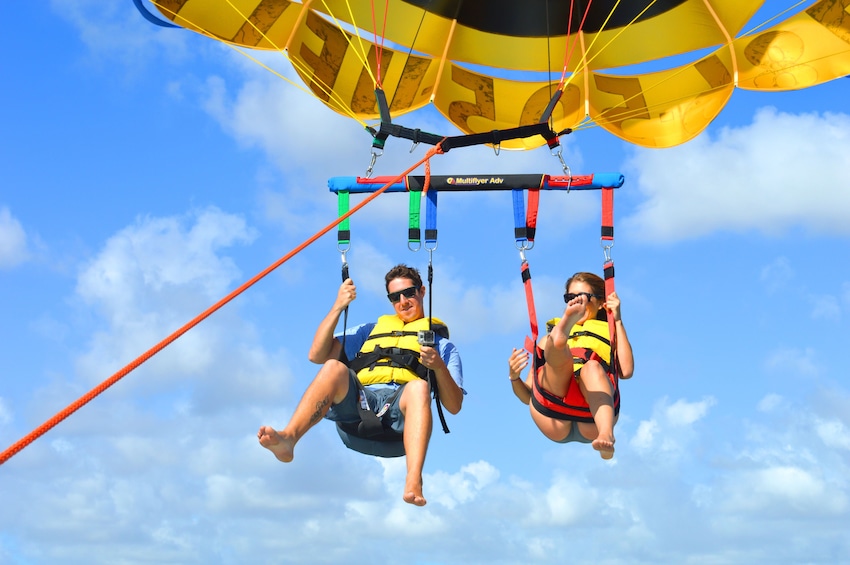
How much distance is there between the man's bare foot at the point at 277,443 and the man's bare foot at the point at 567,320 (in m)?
1.63

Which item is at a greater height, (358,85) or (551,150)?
(358,85)

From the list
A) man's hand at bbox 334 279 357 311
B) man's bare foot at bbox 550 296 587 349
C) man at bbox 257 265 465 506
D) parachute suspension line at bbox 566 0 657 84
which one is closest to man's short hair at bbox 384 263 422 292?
man at bbox 257 265 465 506

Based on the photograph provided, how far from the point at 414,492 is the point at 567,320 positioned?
1283 millimetres

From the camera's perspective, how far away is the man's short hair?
23.9 feet

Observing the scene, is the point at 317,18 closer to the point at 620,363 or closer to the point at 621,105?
the point at 621,105

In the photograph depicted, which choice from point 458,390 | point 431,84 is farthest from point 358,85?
point 458,390

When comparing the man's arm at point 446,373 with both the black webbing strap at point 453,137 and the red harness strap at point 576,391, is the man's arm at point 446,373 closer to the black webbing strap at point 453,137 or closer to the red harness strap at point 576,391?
the red harness strap at point 576,391

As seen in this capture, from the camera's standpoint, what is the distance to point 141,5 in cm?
809

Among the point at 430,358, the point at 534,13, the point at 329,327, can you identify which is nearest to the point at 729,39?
the point at 534,13

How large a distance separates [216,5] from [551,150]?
2.87 metres

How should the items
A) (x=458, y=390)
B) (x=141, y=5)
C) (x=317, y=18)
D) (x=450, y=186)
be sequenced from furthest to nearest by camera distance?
(x=317, y=18) → (x=141, y=5) → (x=450, y=186) → (x=458, y=390)

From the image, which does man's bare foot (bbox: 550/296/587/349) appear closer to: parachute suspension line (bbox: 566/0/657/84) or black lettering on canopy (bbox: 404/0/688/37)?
parachute suspension line (bbox: 566/0/657/84)

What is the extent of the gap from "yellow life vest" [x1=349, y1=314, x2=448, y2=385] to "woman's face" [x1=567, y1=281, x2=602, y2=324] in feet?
2.85

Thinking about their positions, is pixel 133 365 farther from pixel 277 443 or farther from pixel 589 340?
pixel 589 340
